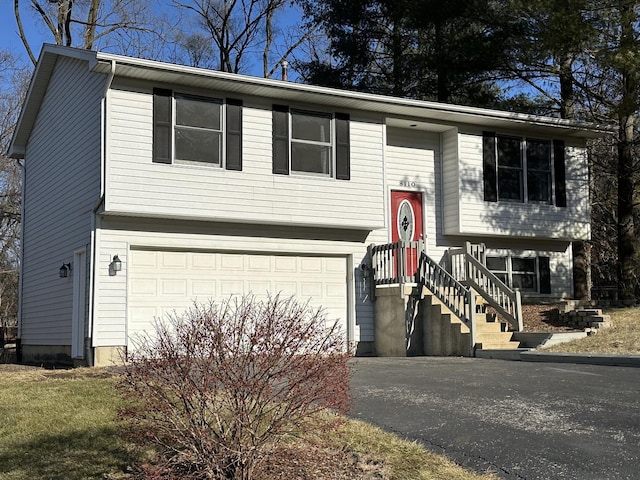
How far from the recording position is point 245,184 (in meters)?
13.9

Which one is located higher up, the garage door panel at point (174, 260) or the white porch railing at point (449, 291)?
the garage door panel at point (174, 260)

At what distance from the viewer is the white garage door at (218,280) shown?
1334 centimetres

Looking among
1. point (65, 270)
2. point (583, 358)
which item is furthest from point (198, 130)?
point (583, 358)

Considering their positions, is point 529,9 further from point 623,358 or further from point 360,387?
point 360,387

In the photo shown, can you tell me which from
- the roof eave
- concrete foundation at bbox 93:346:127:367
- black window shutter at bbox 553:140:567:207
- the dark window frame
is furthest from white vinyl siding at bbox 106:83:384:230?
black window shutter at bbox 553:140:567:207

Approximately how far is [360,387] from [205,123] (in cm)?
665

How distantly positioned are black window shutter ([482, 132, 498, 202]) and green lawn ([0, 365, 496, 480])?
10972mm

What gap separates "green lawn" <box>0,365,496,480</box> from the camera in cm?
531

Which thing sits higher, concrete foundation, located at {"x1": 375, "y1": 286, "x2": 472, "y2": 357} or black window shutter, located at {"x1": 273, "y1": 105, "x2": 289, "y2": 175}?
black window shutter, located at {"x1": 273, "y1": 105, "x2": 289, "y2": 175}

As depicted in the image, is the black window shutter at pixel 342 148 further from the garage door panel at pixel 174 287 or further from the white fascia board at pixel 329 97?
the garage door panel at pixel 174 287

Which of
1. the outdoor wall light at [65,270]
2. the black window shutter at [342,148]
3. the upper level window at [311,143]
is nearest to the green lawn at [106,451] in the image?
the outdoor wall light at [65,270]

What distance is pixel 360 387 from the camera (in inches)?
363

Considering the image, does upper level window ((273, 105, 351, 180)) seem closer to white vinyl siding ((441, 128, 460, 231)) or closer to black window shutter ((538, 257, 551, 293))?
white vinyl siding ((441, 128, 460, 231))

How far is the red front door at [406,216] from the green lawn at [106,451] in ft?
30.9
